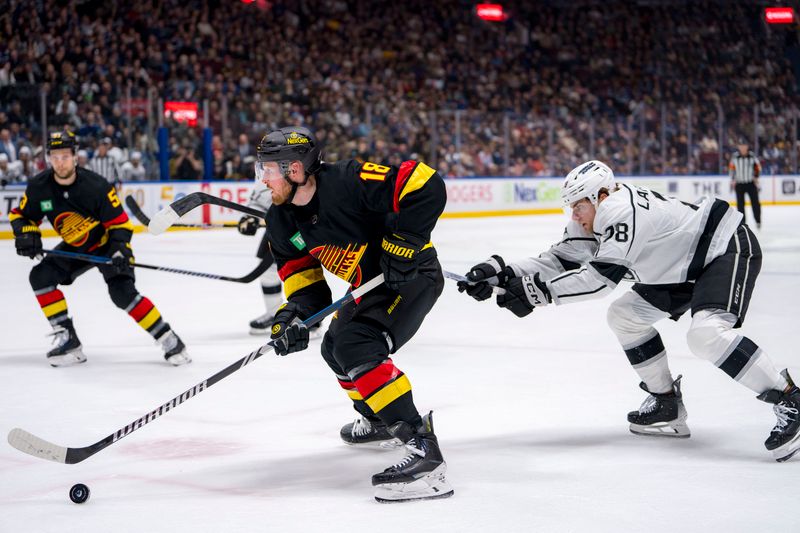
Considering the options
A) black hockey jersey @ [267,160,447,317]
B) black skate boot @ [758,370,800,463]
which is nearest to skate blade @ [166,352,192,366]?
black hockey jersey @ [267,160,447,317]

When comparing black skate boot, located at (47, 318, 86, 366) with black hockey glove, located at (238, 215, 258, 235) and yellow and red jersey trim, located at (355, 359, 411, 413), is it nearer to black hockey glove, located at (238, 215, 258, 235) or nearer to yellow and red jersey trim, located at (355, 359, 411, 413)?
black hockey glove, located at (238, 215, 258, 235)

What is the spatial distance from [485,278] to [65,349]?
2.64 m

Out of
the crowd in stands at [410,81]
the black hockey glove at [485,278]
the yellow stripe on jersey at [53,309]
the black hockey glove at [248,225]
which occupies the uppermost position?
the crowd in stands at [410,81]

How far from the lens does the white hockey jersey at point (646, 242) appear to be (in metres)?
3.11

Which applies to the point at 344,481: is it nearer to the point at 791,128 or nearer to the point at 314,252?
the point at 314,252

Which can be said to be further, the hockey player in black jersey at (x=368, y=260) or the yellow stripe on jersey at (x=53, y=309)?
the yellow stripe on jersey at (x=53, y=309)

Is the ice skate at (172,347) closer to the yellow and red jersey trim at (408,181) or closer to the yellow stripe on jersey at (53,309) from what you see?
the yellow stripe on jersey at (53,309)

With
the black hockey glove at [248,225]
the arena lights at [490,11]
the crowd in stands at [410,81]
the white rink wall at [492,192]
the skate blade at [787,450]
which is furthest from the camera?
the arena lights at [490,11]

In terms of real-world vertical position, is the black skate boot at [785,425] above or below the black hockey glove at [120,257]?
below

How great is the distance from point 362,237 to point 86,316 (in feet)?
13.4

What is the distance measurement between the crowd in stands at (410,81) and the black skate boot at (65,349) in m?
7.64

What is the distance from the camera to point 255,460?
10.8ft

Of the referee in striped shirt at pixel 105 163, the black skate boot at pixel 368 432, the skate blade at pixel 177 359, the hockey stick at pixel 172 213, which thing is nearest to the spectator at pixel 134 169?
the referee in striped shirt at pixel 105 163

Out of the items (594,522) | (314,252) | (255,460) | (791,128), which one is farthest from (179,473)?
(791,128)
